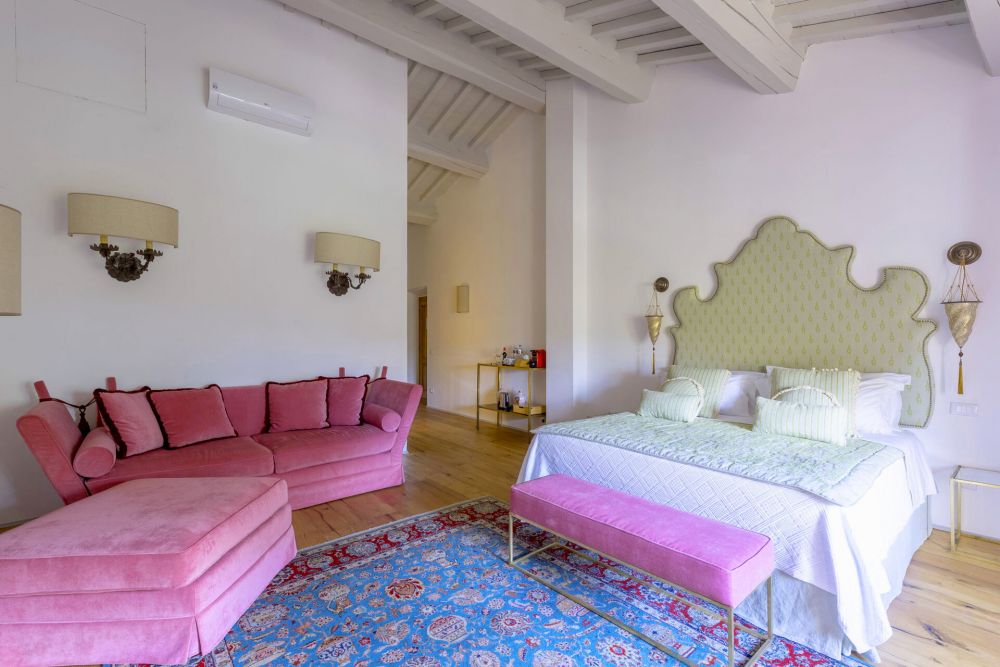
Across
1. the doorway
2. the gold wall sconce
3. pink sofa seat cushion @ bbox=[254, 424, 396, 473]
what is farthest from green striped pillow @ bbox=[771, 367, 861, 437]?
the doorway

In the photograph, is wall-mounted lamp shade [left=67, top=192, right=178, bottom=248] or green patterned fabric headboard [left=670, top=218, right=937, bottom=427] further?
green patterned fabric headboard [left=670, top=218, right=937, bottom=427]

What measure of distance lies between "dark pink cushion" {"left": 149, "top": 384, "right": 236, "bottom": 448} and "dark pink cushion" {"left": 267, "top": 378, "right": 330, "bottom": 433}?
1.03 ft

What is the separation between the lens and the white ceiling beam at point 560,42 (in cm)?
341

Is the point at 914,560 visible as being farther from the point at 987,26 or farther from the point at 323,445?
the point at 323,445

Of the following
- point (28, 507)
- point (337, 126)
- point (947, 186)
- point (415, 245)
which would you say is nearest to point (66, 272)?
point (28, 507)

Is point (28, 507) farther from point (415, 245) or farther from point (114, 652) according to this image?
point (415, 245)

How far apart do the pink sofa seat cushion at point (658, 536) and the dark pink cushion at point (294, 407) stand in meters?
1.96

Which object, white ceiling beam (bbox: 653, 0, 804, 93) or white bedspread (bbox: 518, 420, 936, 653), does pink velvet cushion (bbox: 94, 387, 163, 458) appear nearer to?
white bedspread (bbox: 518, 420, 936, 653)

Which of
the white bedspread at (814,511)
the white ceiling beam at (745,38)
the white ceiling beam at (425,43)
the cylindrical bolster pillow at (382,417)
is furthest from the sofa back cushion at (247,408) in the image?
the white ceiling beam at (745,38)

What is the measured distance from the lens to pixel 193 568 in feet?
5.78

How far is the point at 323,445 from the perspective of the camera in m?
3.38

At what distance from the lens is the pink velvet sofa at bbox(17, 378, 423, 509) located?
2527 mm

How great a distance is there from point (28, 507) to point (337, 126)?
358cm

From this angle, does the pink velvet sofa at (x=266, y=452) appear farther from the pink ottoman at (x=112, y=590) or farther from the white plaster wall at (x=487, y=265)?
the white plaster wall at (x=487, y=265)
